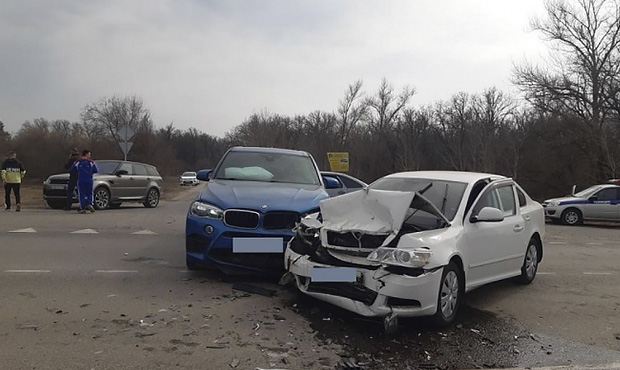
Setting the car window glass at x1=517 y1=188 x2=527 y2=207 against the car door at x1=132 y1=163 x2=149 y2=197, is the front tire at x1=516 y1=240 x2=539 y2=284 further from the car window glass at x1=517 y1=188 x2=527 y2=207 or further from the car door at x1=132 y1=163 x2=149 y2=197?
the car door at x1=132 y1=163 x2=149 y2=197

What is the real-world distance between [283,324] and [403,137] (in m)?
75.9

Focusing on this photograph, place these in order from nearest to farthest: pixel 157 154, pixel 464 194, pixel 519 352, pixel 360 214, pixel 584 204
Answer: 1. pixel 519 352
2. pixel 360 214
3. pixel 464 194
4. pixel 584 204
5. pixel 157 154

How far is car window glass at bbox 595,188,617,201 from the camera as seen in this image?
2011cm

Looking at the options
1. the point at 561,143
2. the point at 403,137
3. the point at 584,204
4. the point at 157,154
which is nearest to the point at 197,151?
the point at 157,154

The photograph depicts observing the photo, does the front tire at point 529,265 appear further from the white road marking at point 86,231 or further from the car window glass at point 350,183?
the white road marking at point 86,231

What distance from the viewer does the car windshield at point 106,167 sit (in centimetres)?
1758

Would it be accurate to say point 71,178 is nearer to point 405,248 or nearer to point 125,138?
point 125,138

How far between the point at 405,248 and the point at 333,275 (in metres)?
0.75

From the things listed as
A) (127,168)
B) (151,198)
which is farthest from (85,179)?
(151,198)

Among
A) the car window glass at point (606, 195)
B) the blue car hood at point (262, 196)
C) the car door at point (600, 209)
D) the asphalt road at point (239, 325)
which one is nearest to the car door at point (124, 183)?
the asphalt road at point (239, 325)

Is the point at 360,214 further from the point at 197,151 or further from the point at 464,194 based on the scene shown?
the point at 197,151

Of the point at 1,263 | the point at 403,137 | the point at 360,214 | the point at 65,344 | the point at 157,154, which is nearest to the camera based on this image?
the point at 65,344

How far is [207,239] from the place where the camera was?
6.73 metres

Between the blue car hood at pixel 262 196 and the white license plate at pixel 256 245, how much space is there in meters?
0.41
